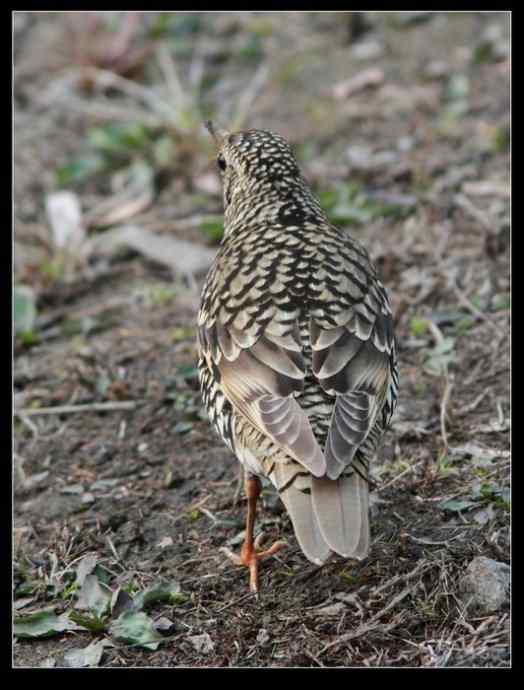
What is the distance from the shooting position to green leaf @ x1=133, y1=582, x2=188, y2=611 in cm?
434

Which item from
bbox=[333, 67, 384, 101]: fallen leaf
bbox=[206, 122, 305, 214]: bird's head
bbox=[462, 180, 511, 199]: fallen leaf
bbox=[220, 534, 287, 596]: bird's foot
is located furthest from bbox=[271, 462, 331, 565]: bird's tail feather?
bbox=[333, 67, 384, 101]: fallen leaf

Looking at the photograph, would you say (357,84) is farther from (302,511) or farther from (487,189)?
(302,511)

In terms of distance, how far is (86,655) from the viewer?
13.4ft

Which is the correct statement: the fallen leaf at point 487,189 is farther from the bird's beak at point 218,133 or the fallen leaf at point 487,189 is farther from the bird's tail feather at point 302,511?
the bird's tail feather at point 302,511

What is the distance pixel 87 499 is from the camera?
5.21 m

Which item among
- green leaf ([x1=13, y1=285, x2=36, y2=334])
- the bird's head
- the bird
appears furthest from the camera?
green leaf ([x1=13, y1=285, x2=36, y2=334])

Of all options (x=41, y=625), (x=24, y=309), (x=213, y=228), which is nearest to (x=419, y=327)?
(x=213, y=228)

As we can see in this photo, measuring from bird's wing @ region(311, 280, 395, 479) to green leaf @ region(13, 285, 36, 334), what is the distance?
2878 mm

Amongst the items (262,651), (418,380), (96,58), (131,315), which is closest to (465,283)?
(418,380)

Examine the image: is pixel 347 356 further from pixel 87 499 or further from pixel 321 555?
pixel 87 499

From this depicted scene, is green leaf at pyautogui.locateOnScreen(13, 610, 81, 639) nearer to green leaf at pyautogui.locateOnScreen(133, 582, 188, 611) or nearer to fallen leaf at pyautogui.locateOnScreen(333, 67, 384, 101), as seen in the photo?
green leaf at pyautogui.locateOnScreen(133, 582, 188, 611)
